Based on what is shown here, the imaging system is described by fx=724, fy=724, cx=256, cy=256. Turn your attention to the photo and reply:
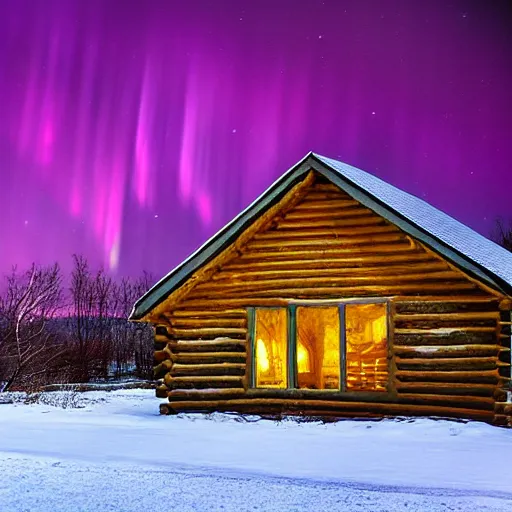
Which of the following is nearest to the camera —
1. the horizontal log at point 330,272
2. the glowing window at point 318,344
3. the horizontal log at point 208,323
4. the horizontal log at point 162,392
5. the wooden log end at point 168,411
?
the horizontal log at point 330,272

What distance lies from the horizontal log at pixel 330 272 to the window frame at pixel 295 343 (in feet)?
1.82

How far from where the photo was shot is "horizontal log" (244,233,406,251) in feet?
51.3

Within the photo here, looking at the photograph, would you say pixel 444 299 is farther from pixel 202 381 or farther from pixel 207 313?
pixel 202 381

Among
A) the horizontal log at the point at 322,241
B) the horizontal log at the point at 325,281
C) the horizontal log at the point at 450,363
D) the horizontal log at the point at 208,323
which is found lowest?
the horizontal log at the point at 450,363

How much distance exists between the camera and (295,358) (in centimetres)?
1592

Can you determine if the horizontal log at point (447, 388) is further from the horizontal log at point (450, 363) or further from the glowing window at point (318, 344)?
the glowing window at point (318, 344)

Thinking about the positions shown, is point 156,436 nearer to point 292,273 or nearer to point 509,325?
point 292,273

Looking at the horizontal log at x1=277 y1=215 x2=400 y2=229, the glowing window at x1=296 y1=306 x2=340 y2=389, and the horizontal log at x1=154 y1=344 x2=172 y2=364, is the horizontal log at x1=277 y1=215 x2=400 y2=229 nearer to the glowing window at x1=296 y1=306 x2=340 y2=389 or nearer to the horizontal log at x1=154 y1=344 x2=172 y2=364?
the horizontal log at x1=154 y1=344 x2=172 y2=364

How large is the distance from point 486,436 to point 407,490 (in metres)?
5.01

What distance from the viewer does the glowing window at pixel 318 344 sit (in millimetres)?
24281

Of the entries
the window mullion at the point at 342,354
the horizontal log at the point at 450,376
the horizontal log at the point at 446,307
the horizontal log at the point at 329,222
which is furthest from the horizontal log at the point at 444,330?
the horizontal log at the point at 329,222

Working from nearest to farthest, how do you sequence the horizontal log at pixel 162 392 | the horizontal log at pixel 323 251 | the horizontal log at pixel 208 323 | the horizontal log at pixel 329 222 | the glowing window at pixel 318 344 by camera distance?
1. the horizontal log at pixel 323 251
2. the horizontal log at pixel 329 222
3. the horizontal log at pixel 208 323
4. the horizontal log at pixel 162 392
5. the glowing window at pixel 318 344

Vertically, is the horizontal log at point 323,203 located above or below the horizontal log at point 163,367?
above

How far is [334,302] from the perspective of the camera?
15820mm
